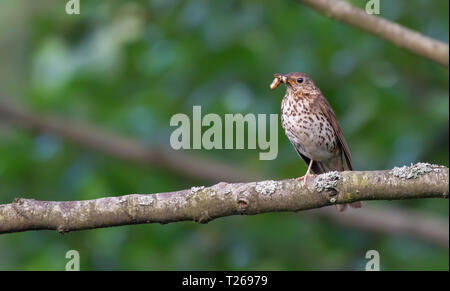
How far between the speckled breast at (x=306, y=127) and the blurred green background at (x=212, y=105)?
5.20ft

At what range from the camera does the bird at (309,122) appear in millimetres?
5863

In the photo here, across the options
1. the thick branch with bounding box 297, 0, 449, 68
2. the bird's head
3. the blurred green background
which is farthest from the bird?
the blurred green background

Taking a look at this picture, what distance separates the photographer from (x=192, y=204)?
156 inches

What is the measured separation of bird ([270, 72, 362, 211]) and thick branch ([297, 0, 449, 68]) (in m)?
0.78

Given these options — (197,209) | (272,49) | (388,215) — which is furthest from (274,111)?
(197,209)

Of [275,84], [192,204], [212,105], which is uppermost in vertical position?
[212,105]

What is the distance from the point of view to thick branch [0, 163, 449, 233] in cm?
387

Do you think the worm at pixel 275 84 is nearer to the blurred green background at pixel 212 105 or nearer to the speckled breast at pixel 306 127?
the speckled breast at pixel 306 127

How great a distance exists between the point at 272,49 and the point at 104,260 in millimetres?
2960

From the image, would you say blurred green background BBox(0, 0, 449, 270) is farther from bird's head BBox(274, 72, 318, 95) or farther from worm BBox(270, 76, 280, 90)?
worm BBox(270, 76, 280, 90)

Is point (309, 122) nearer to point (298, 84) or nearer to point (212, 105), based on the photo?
point (298, 84)

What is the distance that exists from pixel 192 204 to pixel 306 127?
2.09 m

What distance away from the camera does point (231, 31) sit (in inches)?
321

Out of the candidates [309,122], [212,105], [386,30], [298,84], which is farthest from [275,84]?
[212,105]
